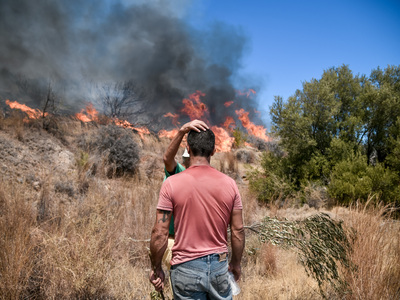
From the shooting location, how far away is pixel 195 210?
5.00 ft

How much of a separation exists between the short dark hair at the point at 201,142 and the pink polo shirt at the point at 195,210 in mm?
167

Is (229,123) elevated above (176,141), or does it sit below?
above

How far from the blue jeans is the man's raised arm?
791 mm

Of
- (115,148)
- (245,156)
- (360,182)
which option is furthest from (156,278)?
(245,156)

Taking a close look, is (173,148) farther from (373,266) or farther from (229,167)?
(229,167)

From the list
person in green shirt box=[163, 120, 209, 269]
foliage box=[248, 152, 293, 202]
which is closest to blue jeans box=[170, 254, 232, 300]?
person in green shirt box=[163, 120, 209, 269]

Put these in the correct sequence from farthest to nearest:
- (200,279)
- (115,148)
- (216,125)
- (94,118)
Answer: (216,125) < (94,118) < (115,148) < (200,279)

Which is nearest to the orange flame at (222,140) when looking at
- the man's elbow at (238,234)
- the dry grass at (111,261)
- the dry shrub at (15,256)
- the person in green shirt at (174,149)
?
the dry grass at (111,261)

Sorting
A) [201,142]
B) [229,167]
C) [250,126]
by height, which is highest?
[250,126]

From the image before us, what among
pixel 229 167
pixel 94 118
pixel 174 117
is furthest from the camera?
pixel 174 117

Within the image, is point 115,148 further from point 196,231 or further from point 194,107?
point 194,107

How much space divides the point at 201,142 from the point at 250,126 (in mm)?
28009

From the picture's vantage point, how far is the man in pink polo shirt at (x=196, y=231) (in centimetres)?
150

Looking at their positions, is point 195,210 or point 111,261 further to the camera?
point 111,261
